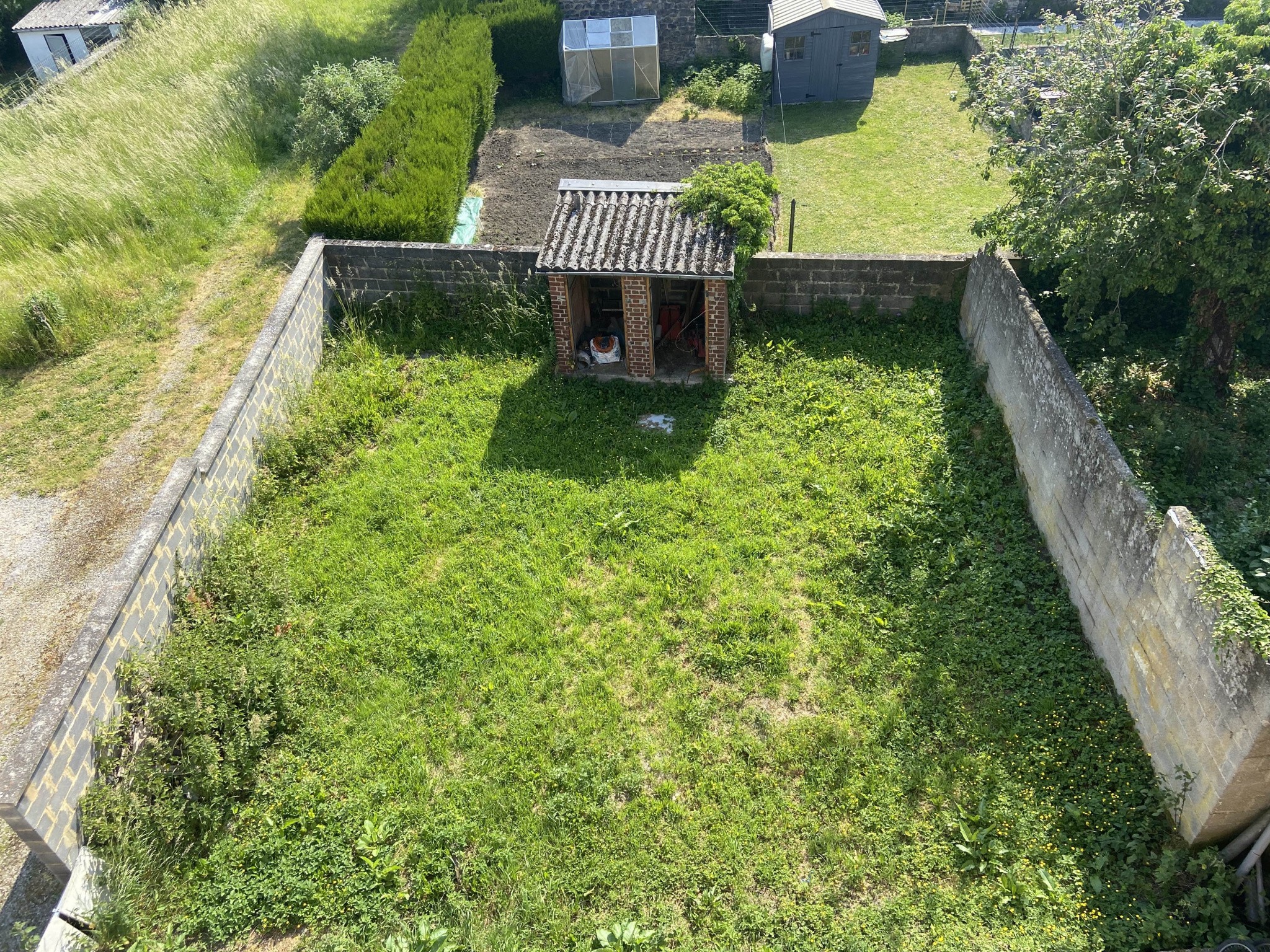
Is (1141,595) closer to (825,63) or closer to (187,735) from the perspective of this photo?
(187,735)

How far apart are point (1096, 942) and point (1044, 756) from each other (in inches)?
58.2

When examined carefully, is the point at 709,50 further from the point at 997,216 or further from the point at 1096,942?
the point at 1096,942

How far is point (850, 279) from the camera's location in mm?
12164

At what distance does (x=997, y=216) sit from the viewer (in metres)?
10.3

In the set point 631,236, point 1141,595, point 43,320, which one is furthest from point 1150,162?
point 43,320

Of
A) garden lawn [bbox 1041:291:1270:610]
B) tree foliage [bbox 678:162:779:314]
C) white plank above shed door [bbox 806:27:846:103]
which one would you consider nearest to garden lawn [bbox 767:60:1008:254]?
white plank above shed door [bbox 806:27:846:103]

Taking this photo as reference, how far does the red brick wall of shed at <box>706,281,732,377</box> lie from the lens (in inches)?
435

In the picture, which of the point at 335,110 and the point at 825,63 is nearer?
the point at 335,110

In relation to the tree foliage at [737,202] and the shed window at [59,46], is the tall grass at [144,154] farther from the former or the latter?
the tree foliage at [737,202]

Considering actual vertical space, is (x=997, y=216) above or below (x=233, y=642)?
above

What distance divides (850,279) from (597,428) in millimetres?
4519

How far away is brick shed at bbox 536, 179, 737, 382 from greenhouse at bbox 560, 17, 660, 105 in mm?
11304

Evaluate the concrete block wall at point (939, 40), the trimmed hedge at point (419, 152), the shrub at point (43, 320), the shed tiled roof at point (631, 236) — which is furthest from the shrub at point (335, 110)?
the concrete block wall at point (939, 40)

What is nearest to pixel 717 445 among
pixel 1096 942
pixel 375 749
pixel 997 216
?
pixel 997 216
